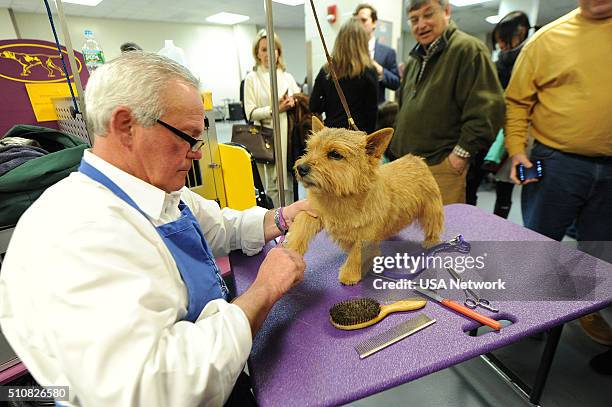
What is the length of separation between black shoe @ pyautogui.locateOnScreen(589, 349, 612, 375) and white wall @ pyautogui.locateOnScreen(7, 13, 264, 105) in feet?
28.4

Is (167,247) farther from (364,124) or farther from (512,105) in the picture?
(364,124)

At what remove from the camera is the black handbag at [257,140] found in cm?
243

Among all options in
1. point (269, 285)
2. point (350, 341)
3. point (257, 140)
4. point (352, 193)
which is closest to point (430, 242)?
point (352, 193)

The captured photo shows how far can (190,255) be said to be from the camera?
29.5 inches

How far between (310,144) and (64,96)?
1465 mm

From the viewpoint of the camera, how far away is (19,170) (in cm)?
106

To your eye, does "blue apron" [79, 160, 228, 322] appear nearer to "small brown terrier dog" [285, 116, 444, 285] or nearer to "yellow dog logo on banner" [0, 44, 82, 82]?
"small brown terrier dog" [285, 116, 444, 285]

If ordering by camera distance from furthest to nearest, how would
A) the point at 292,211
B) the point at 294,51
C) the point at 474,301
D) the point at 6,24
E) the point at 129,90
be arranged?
the point at 294,51 → the point at 6,24 → the point at 292,211 → the point at 474,301 → the point at 129,90

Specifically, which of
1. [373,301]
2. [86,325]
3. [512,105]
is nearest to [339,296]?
[373,301]

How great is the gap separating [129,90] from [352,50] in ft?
5.46

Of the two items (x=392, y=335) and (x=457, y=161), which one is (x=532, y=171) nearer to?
(x=457, y=161)

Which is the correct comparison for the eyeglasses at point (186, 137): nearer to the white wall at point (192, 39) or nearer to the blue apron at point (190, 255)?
the blue apron at point (190, 255)

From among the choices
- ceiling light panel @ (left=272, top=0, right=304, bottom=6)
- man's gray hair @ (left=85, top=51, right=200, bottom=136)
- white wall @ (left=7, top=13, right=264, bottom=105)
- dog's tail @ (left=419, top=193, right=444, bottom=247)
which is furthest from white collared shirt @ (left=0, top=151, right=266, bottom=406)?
white wall @ (left=7, top=13, right=264, bottom=105)

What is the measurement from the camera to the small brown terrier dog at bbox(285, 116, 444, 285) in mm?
851
